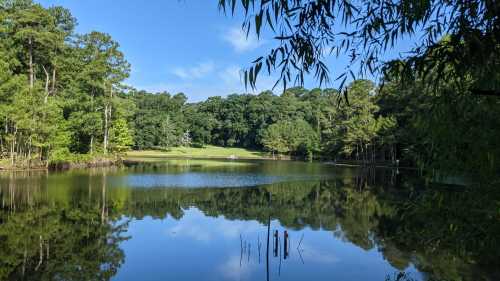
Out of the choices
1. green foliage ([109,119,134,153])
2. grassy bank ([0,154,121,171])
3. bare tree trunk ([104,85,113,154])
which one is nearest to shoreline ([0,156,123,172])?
grassy bank ([0,154,121,171])

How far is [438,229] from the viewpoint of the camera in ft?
15.1

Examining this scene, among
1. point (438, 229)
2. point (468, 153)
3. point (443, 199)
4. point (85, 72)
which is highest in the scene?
point (85, 72)

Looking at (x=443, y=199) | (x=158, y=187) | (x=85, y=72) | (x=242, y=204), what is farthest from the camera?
(x=85, y=72)

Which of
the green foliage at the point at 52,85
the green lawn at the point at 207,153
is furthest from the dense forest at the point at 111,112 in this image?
the green lawn at the point at 207,153

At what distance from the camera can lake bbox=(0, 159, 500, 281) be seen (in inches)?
188

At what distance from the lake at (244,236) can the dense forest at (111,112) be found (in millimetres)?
701

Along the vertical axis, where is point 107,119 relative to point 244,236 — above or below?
above

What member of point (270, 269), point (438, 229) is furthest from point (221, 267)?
point (438, 229)

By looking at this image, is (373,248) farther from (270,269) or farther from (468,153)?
(468,153)

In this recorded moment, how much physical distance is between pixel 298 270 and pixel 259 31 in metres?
8.36

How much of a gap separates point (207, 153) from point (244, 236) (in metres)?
73.4

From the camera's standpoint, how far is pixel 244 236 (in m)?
13.6

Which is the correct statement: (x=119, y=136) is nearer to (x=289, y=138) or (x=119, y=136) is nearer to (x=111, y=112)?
(x=111, y=112)

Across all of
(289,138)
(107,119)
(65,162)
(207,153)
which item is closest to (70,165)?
(65,162)
